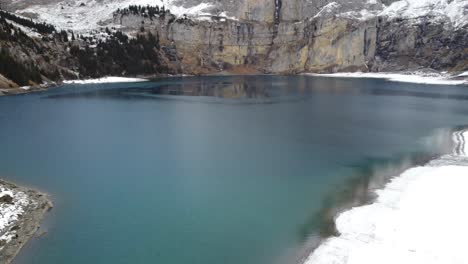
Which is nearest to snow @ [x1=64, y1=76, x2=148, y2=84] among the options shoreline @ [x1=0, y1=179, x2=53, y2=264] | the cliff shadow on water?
shoreline @ [x1=0, y1=179, x2=53, y2=264]

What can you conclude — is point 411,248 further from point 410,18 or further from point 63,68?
point 410,18

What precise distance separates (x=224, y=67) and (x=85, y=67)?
251 ft

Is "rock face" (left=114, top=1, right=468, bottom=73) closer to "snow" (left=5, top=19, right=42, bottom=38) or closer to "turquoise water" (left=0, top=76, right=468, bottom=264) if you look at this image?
"snow" (left=5, top=19, right=42, bottom=38)

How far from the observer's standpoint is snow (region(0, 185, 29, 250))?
58.5 ft

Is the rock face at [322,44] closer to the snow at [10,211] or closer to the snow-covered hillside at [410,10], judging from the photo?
the snow-covered hillside at [410,10]

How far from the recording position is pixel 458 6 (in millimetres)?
161750

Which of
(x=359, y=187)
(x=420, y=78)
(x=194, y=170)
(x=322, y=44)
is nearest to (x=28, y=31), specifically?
(x=194, y=170)

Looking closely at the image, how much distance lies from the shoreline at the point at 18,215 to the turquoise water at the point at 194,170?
545mm

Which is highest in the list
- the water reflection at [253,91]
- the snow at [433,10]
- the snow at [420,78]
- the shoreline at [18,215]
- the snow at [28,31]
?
the snow at [433,10]

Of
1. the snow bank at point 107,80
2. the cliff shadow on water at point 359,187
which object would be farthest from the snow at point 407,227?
the snow bank at point 107,80

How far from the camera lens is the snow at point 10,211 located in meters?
17.8

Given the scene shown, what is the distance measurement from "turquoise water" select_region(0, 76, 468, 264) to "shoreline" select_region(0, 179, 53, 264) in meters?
0.54

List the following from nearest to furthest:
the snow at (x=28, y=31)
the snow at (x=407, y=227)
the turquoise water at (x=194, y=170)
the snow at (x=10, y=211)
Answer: the snow at (x=407, y=227), the turquoise water at (x=194, y=170), the snow at (x=10, y=211), the snow at (x=28, y=31)

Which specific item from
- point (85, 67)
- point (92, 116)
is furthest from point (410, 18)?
point (92, 116)
